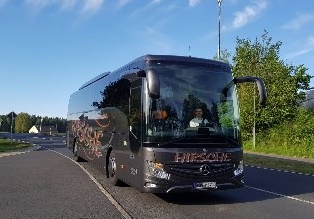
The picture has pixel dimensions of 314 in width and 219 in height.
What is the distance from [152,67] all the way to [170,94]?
2.35 ft

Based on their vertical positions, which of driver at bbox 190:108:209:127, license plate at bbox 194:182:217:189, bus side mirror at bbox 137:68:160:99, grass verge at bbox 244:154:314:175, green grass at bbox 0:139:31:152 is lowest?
grass verge at bbox 244:154:314:175

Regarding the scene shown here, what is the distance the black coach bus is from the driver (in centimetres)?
2

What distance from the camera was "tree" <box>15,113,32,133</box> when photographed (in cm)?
17238

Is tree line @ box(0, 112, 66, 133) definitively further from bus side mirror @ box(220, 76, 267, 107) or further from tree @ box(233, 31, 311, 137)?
bus side mirror @ box(220, 76, 267, 107)

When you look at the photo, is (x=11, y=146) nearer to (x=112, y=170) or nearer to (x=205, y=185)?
(x=112, y=170)

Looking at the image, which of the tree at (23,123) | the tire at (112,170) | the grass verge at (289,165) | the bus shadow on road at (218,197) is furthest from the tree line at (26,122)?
the bus shadow on road at (218,197)

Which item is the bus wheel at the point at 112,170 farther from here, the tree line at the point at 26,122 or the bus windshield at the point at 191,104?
the tree line at the point at 26,122

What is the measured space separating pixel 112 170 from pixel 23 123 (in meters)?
172

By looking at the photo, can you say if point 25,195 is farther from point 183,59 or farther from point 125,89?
point 183,59

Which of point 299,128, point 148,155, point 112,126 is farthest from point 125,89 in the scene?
point 299,128

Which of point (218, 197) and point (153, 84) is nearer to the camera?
point (153, 84)

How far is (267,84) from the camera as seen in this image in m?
34.5

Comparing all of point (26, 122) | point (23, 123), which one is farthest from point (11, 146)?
point (26, 122)

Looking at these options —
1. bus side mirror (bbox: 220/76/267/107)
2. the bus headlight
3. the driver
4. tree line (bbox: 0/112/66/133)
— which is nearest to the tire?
the driver
